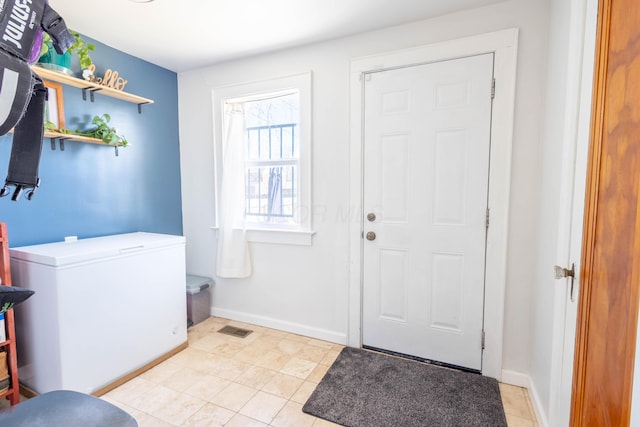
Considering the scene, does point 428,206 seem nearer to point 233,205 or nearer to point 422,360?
point 422,360

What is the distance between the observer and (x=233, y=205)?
2.62 m

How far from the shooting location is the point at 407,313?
2.13 m

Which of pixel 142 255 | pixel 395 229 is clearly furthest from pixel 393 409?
pixel 142 255

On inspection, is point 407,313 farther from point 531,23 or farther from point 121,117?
point 121,117

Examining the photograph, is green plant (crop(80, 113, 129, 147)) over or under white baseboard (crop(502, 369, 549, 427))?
over

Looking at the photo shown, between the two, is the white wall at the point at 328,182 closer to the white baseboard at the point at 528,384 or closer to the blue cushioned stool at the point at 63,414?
the white baseboard at the point at 528,384

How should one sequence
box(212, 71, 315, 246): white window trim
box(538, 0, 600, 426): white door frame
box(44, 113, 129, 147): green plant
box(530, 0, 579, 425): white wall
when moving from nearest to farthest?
box(538, 0, 600, 426): white door frame → box(530, 0, 579, 425): white wall → box(44, 113, 129, 147): green plant → box(212, 71, 315, 246): white window trim

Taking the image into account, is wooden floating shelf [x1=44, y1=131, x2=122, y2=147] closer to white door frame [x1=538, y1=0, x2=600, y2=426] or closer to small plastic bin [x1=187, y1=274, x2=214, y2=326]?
small plastic bin [x1=187, y1=274, x2=214, y2=326]

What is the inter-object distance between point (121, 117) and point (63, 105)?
1.31ft

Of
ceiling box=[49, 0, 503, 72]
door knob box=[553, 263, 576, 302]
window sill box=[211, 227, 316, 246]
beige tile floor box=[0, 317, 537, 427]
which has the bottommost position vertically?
beige tile floor box=[0, 317, 537, 427]

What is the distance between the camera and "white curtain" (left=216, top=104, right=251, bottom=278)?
259 centimetres

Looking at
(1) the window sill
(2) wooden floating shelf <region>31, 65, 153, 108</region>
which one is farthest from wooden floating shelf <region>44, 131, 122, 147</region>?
(1) the window sill

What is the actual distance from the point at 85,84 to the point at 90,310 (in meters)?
1.45

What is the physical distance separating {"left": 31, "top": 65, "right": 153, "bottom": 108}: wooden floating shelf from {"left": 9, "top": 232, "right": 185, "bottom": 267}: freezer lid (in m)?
0.96
